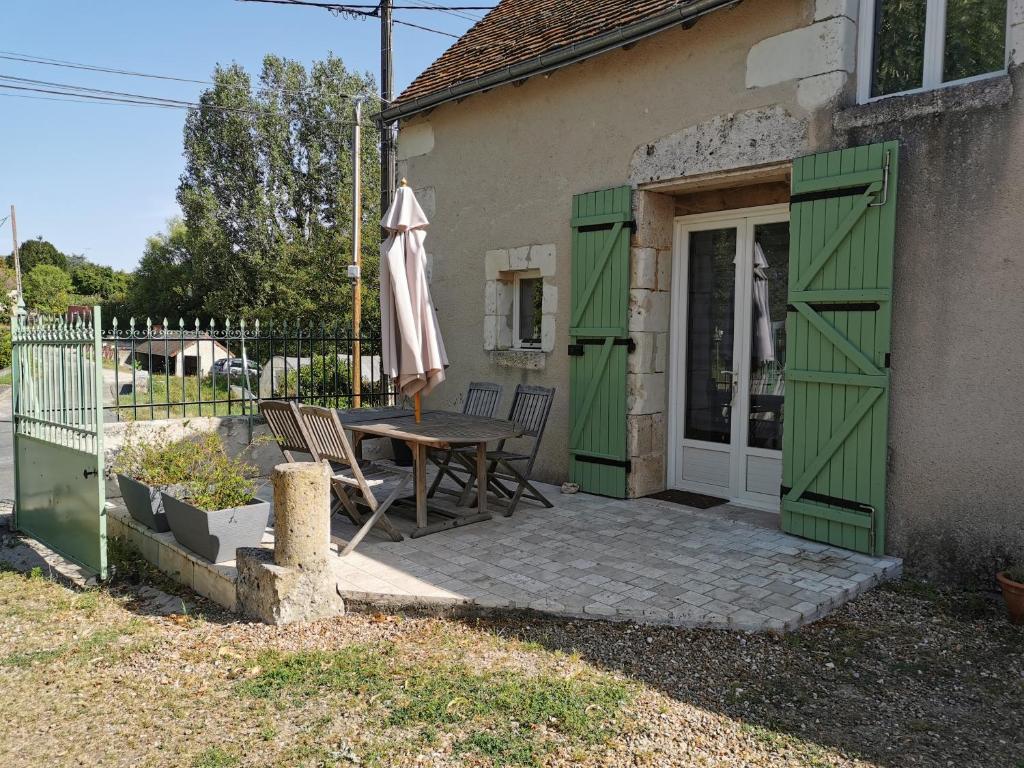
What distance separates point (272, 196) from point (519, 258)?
79.3ft

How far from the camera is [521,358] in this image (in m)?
6.72

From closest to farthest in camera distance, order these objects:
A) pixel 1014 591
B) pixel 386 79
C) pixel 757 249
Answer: pixel 1014 591 < pixel 757 249 < pixel 386 79

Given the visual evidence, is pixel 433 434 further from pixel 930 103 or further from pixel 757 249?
pixel 930 103

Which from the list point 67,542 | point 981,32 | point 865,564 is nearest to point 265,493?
point 67,542

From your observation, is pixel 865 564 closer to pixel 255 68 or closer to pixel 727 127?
pixel 727 127

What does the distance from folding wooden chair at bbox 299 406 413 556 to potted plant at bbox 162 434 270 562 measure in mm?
492

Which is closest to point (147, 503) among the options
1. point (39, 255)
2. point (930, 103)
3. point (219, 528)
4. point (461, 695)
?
point (219, 528)

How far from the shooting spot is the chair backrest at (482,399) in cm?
625

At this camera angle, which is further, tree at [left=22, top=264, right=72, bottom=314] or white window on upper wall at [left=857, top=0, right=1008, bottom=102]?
tree at [left=22, top=264, right=72, bottom=314]

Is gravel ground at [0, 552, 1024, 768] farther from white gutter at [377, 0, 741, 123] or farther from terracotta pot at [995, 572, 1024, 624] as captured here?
white gutter at [377, 0, 741, 123]

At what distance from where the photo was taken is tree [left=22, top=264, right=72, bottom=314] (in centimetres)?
3719

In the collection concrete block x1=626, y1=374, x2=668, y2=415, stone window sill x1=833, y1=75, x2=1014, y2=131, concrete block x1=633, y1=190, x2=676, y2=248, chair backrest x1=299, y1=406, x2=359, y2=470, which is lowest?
chair backrest x1=299, y1=406, x2=359, y2=470

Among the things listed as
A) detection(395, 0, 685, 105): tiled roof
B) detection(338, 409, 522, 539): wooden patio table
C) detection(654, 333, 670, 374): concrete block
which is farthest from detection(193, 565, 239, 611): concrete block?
detection(395, 0, 685, 105): tiled roof

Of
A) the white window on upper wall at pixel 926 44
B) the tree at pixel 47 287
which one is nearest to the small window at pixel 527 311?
the white window on upper wall at pixel 926 44
